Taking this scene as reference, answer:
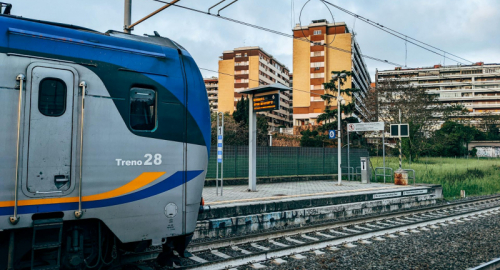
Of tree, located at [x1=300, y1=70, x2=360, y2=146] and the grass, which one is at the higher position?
tree, located at [x1=300, y1=70, x2=360, y2=146]

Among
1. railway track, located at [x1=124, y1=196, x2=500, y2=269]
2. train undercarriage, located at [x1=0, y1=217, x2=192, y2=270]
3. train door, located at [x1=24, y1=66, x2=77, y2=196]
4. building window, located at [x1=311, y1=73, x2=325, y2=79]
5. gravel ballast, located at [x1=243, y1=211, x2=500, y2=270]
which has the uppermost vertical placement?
building window, located at [x1=311, y1=73, x2=325, y2=79]

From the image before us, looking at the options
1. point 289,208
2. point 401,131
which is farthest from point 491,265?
point 401,131

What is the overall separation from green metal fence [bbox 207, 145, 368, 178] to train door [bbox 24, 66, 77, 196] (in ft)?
37.9

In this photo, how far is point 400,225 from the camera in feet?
33.7

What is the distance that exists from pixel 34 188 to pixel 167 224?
69.7 inches

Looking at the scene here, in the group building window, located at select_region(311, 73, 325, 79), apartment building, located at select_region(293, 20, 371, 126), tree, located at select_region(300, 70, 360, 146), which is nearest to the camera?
tree, located at select_region(300, 70, 360, 146)

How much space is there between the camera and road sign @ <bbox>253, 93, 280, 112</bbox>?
1370cm

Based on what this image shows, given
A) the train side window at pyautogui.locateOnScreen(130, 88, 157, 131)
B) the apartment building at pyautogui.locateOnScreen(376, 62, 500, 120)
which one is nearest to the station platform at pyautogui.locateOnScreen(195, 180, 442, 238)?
the train side window at pyautogui.locateOnScreen(130, 88, 157, 131)

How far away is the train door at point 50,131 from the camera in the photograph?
14.4 ft

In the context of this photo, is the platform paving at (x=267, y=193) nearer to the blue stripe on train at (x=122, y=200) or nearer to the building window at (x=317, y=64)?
the blue stripe on train at (x=122, y=200)

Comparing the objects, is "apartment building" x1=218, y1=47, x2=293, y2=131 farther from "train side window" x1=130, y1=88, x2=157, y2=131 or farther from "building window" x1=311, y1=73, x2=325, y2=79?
"train side window" x1=130, y1=88, x2=157, y2=131

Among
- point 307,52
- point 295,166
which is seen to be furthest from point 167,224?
point 307,52

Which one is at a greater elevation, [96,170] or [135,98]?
[135,98]

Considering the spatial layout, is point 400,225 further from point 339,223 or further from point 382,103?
point 382,103
